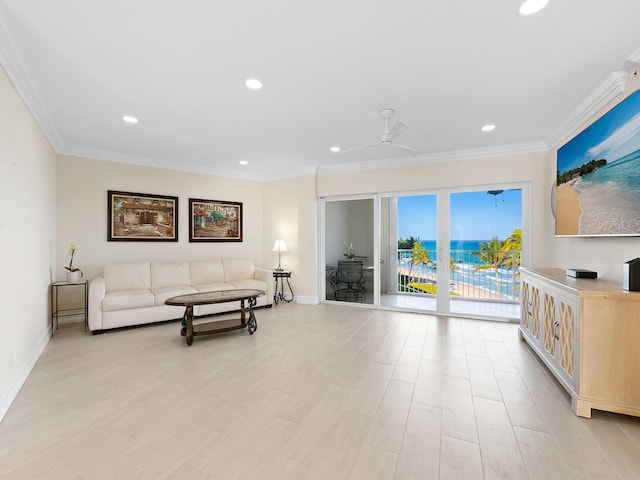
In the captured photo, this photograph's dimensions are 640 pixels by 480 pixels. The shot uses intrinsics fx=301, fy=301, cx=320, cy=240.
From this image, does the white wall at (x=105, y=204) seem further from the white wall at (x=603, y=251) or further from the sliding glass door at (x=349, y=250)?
the white wall at (x=603, y=251)

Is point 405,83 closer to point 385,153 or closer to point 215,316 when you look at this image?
point 385,153

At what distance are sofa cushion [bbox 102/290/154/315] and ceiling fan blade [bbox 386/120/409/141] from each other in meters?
3.96

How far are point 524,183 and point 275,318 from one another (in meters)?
4.36

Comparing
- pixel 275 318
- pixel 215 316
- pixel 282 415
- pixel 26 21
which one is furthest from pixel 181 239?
pixel 282 415

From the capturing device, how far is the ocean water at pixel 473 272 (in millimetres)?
4995

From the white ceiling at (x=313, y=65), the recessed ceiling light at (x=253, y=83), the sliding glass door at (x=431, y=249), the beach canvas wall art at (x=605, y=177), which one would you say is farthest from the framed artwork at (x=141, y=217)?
the beach canvas wall art at (x=605, y=177)

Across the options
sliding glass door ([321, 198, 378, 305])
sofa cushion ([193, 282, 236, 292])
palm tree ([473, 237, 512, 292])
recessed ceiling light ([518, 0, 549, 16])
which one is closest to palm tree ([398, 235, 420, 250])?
sliding glass door ([321, 198, 378, 305])

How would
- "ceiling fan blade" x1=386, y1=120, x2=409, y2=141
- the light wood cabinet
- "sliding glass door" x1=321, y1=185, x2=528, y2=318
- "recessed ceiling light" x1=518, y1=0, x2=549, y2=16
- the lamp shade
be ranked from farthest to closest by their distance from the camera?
1. the lamp shade
2. "sliding glass door" x1=321, y1=185, x2=528, y2=318
3. "ceiling fan blade" x1=386, y1=120, x2=409, y2=141
4. the light wood cabinet
5. "recessed ceiling light" x1=518, y1=0, x2=549, y2=16

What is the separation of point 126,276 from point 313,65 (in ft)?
13.9

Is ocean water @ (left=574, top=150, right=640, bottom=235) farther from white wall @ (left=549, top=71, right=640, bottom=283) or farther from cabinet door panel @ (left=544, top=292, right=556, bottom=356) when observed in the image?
cabinet door panel @ (left=544, top=292, right=556, bottom=356)

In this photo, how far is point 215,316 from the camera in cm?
499

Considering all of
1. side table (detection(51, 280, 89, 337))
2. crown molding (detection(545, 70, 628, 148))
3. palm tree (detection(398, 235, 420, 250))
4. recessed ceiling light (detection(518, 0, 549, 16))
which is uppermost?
recessed ceiling light (detection(518, 0, 549, 16))

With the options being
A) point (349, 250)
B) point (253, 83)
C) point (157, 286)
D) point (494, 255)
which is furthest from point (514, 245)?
point (157, 286)

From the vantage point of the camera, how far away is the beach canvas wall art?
235 centimetres
